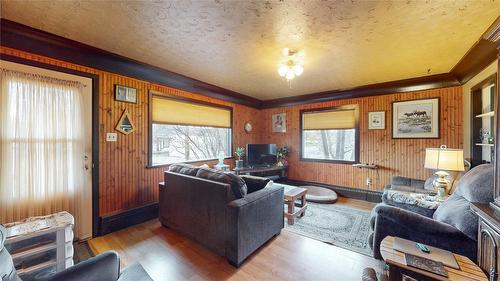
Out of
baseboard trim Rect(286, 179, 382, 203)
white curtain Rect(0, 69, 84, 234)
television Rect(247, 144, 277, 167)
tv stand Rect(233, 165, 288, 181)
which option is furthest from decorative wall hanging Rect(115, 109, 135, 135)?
baseboard trim Rect(286, 179, 382, 203)

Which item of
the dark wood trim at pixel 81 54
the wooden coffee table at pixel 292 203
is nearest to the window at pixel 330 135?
the wooden coffee table at pixel 292 203

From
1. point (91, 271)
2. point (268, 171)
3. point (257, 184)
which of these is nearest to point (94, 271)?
point (91, 271)

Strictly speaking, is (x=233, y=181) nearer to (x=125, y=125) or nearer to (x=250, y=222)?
(x=250, y=222)

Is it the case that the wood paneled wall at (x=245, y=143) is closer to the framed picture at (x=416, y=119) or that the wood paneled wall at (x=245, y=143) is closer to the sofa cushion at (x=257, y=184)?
the framed picture at (x=416, y=119)

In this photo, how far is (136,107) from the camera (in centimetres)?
306

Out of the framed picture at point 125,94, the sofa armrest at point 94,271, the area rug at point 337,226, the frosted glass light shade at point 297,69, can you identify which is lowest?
the area rug at point 337,226

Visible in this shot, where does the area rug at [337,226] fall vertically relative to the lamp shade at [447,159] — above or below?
below

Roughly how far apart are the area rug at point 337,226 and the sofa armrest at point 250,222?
58 centimetres

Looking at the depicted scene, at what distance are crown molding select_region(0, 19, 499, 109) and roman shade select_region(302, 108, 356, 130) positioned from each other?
1.09 feet

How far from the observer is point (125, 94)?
2914 millimetres

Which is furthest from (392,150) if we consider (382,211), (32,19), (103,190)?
(32,19)

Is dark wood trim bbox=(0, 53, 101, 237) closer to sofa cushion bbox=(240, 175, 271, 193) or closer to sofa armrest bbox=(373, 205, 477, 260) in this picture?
sofa cushion bbox=(240, 175, 271, 193)

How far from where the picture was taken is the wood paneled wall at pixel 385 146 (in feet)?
11.5

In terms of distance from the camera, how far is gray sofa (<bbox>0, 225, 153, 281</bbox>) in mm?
936
